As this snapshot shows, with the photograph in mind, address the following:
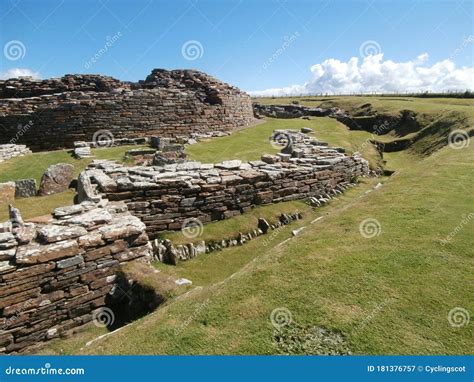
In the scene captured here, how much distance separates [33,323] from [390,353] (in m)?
6.01

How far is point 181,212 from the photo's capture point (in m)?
9.88

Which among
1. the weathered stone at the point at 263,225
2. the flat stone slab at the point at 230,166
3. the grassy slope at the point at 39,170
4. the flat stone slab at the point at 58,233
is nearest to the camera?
the flat stone slab at the point at 58,233

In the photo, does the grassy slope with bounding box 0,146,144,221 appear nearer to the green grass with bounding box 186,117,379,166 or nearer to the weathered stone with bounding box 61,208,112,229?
the weathered stone with bounding box 61,208,112,229

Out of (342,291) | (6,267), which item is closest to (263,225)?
(342,291)

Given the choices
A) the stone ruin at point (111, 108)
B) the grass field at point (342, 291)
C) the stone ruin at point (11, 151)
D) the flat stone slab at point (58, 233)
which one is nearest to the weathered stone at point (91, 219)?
the flat stone slab at point (58, 233)

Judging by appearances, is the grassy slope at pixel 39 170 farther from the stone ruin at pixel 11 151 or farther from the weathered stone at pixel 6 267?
the weathered stone at pixel 6 267

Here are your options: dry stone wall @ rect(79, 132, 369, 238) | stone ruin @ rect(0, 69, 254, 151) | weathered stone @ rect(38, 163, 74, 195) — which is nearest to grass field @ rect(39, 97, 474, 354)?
dry stone wall @ rect(79, 132, 369, 238)

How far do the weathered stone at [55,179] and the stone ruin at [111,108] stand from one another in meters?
10.2

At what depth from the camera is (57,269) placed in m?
6.57

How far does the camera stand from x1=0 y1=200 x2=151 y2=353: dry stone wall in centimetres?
617

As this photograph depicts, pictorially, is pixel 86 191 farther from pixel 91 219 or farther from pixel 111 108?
pixel 111 108

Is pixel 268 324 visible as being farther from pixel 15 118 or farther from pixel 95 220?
pixel 15 118

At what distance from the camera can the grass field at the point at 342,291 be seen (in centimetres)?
478

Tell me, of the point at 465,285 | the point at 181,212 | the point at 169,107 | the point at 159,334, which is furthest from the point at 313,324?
the point at 169,107
